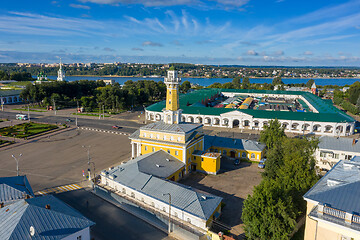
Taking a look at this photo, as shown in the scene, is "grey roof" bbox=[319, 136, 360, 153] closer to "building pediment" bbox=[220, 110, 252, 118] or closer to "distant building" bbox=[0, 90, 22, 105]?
"building pediment" bbox=[220, 110, 252, 118]

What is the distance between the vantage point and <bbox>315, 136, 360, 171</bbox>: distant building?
3238 centimetres

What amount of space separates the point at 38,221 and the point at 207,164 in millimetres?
20055

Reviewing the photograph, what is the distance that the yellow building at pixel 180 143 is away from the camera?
31.3 m

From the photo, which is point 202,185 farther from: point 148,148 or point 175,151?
point 148,148

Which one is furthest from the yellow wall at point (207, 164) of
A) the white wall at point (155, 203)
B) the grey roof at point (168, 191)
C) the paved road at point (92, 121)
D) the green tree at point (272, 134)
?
the paved road at point (92, 121)

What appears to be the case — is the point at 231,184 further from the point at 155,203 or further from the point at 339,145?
the point at 339,145

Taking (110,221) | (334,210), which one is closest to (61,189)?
(110,221)

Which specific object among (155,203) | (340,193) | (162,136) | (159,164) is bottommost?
(155,203)

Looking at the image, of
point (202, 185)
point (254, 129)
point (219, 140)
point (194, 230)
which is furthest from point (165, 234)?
point (254, 129)

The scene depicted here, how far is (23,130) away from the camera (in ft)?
168

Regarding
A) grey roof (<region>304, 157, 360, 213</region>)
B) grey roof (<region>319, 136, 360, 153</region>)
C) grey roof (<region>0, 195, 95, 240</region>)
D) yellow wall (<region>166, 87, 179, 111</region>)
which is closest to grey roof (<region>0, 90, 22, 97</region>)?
yellow wall (<region>166, 87, 179, 111</region>)

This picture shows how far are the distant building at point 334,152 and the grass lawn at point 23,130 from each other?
4941 cm

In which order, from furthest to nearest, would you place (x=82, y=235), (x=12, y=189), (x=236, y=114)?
(x=236, y=114) < (x=12, y=189) < (x=82, y=235)

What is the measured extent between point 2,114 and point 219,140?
6281 centimetres
